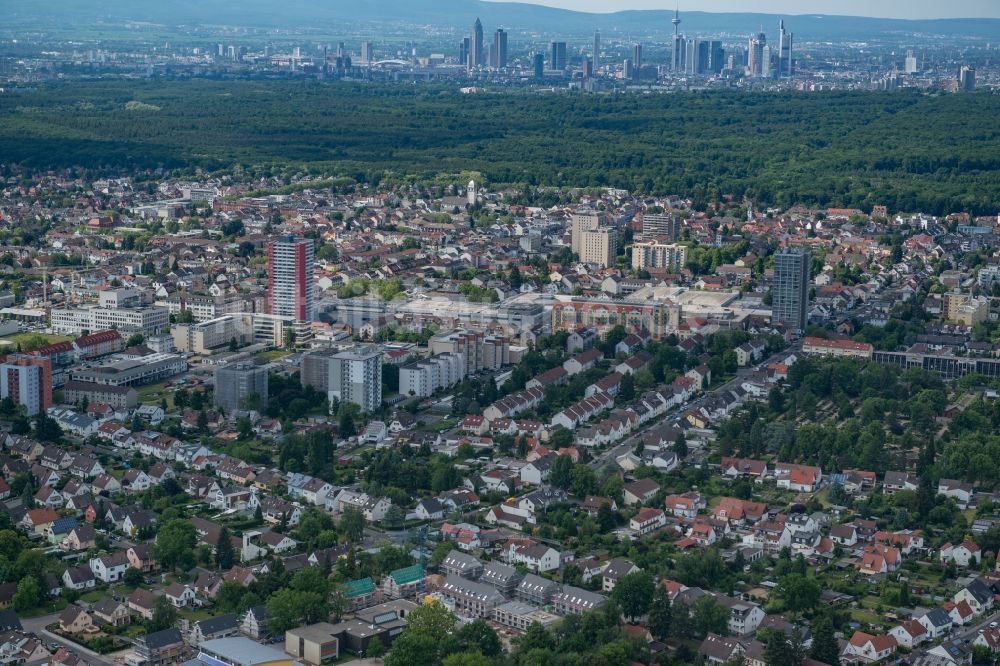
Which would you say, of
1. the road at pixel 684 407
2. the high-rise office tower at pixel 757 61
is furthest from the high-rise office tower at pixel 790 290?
the high-rise office tower at pixel 757 61

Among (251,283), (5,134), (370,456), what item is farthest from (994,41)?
(370,456)

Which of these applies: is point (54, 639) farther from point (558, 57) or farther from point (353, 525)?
point (558, 57)

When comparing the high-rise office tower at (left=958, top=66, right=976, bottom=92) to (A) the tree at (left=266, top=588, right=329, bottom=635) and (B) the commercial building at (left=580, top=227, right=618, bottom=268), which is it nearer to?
(B) the commercial building at (left=580, top=227, right=618, bottom=268)

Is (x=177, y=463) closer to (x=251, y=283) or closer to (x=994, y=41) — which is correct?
(x=251, y=283)

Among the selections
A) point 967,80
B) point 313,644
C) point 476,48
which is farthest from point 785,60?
point 313,644

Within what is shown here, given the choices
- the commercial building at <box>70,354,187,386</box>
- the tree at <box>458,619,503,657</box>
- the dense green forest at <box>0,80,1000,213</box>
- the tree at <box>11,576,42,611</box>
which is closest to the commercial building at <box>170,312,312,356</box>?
the commercial building at <box>70,354,187,386</box>
